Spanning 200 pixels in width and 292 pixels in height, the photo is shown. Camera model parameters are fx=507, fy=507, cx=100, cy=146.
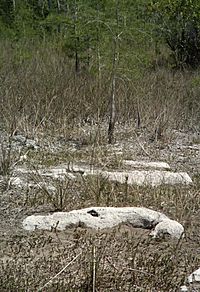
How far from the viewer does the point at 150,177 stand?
584cm

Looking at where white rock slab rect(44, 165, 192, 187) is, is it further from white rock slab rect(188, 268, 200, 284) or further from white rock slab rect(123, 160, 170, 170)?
white rock slab rect(188, 268, 200, 284)

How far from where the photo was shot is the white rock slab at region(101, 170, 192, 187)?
222 inches

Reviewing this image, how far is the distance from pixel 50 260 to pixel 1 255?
0.39m

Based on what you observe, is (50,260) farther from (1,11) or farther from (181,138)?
(1,11)

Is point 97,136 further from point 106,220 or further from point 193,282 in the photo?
point 193,282

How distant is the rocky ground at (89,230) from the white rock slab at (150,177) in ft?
0.37

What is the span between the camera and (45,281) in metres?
3.20

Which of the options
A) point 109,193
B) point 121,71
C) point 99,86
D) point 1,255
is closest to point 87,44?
point 99,86

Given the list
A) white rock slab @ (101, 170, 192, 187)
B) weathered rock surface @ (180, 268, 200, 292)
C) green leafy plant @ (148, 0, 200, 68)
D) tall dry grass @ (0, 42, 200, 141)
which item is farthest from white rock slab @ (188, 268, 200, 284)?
green leafy plant @ (148, 0, 200, 68)

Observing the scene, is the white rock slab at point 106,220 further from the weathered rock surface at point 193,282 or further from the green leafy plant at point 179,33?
the green leafy plant at point 179,33

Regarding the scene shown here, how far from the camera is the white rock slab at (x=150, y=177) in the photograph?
222 inches

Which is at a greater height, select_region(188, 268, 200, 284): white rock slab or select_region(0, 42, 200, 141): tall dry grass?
select_region(188, 268, 200, 284): white rock slab

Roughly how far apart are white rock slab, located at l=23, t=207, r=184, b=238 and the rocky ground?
0.06 meters

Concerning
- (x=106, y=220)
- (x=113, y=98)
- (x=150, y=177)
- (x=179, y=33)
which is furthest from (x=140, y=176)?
(x=179, y=33)
